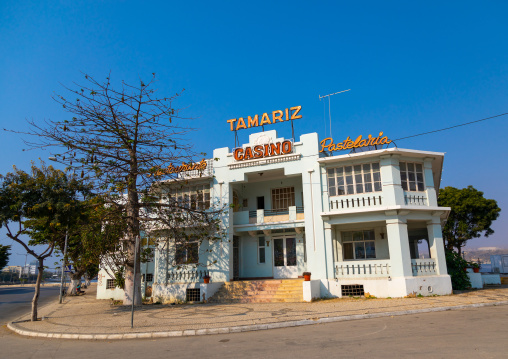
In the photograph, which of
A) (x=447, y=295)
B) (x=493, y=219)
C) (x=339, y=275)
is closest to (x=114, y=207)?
(x=339, y=275)

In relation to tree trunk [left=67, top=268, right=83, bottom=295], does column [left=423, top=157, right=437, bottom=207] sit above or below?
above

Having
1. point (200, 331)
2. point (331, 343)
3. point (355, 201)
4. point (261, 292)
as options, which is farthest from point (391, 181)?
point (200, 331)

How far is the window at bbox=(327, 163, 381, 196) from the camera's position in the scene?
18.8 meters

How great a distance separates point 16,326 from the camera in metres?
12.5

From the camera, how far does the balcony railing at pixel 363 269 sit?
1784 centimetres

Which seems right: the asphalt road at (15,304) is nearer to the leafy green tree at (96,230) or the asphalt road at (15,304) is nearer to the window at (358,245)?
the leafy green tree at (96,230)

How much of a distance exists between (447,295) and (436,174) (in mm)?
8029

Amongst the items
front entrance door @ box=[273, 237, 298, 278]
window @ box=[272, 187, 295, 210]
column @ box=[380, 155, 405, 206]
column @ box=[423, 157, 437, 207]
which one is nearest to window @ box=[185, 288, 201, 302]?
front entrance door @ box=[273, 237, 298, 278]

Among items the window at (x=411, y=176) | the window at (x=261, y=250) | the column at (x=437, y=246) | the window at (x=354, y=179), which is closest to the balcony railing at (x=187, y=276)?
the window at (x=261, y=250)

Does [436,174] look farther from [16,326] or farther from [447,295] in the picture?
Result: [16,326]

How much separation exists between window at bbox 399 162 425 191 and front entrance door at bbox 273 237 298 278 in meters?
7.36

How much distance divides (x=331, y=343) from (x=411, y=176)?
13.1 meters

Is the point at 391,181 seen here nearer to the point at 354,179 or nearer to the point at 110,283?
the point at 354,179

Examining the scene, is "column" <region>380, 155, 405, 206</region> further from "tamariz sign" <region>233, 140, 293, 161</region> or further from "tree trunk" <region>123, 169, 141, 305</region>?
"tree trunk" <region>123, 169, 141, 305</region>
